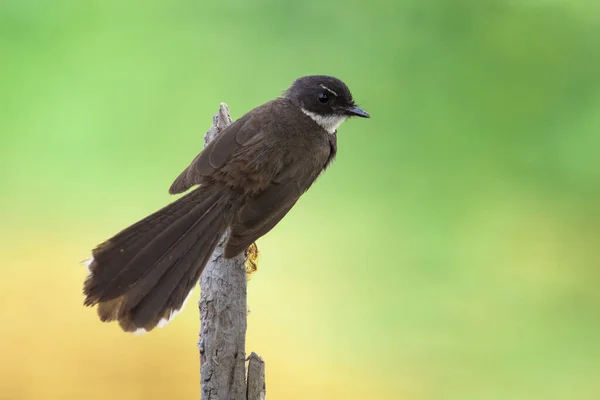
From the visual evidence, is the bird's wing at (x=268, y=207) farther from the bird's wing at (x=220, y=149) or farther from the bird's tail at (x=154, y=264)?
the bird's wing at (x=220, y=149)

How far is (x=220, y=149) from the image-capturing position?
2.91 m

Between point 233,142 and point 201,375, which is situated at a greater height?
point 233,142

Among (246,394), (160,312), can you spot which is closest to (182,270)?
(160,312)

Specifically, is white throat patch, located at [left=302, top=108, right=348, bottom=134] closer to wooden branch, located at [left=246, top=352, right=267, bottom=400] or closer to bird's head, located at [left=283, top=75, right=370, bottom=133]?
bird's head, located at [left=283, top=75, right=370, bottom=133]

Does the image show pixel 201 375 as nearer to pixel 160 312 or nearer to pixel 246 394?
pixel 246 394

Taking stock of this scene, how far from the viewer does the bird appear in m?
2.43

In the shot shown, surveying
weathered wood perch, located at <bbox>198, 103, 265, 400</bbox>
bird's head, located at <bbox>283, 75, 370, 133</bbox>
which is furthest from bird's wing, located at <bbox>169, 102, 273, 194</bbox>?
weathered wood perch, located at <bbox>198, 103, 265, 400</bbox>

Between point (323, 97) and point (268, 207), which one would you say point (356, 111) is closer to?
point (323, 97)

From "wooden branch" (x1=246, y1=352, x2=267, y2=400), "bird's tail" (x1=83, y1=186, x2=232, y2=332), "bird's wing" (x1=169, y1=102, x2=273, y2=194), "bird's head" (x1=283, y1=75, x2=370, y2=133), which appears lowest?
"wooden branch" (x1=246, y1=352, x2=267, y2=400)

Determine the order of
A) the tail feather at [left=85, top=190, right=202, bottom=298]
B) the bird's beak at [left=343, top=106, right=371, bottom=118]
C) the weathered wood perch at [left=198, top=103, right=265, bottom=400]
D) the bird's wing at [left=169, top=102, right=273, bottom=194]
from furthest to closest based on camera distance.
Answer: the bird's beak at [left=343, top=106, right=371, bottom=118] → the bird's wing at [left=169, top=102, right=273, bottom=194] → the weathered wood perch at [left=198, top=103, right=265, bottom=400] → the tail feather at [left=85, top=190, right=202, bottom=298]

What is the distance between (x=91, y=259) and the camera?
2418 mm

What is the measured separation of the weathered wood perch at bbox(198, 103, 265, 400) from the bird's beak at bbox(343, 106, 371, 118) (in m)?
0.92

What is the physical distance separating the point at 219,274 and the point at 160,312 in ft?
1.27

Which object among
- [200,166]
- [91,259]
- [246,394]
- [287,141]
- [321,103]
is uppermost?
[321,103]
